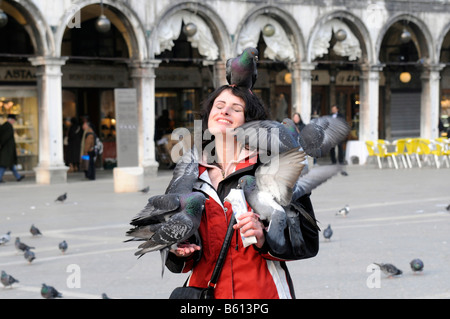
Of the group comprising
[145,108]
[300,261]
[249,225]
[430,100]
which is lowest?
[300,261]

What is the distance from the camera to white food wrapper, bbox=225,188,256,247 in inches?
131

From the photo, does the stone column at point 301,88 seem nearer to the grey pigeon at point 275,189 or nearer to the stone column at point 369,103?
the stone column at point 369,103

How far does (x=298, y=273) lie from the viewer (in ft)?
29.7

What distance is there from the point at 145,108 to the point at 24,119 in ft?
12.4

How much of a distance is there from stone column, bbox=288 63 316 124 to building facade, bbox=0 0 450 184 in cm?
3

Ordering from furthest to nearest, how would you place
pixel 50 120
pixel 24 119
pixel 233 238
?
pixel 24 119
pixel 50 120
pixel 233 238

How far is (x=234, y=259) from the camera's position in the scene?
353cm

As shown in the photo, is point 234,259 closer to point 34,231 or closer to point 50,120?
point 34,231

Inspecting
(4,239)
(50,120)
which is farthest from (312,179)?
(50,120)

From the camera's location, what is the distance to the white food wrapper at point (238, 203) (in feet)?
10.9

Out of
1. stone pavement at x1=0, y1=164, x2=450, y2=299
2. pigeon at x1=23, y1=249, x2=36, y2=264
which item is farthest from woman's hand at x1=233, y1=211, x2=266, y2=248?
pigeon at x1=23, y1=249, x2=36, y2=264

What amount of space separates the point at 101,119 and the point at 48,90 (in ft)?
17.4
